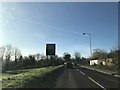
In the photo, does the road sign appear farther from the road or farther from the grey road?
the road

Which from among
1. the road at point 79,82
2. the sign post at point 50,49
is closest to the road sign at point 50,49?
the sign post at point 50,49

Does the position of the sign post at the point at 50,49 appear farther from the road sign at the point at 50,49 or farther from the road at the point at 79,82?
the road at the point at 79,82

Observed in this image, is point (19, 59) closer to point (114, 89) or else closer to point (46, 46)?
point (46, 46)

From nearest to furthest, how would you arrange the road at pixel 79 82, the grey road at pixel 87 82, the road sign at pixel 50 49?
1. the road at pixel 79 82
2. the grey road at pixel 87 82
3. the road sign at pixel 50 49

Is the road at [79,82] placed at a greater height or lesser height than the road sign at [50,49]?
lesser

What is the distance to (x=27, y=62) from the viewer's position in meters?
117

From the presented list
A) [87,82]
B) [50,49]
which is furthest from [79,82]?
[50,49]

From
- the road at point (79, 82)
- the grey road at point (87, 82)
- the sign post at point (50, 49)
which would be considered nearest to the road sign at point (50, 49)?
the sign post at point (50, 49)

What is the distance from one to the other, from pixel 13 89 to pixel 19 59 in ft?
360

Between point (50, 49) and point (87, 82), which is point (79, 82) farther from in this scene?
point (50, 49)

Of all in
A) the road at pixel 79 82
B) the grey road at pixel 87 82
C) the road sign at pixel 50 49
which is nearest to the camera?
the road at pixel 79 82

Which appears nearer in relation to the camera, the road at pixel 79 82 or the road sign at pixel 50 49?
the road at pixel 79 82

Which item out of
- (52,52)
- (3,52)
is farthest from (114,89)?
(3,52)

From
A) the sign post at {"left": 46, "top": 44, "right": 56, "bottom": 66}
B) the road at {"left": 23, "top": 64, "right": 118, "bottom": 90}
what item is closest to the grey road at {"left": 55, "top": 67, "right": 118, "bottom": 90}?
the road at {"left": 23, "top": 64, "right": 118, "bottom": 90}
